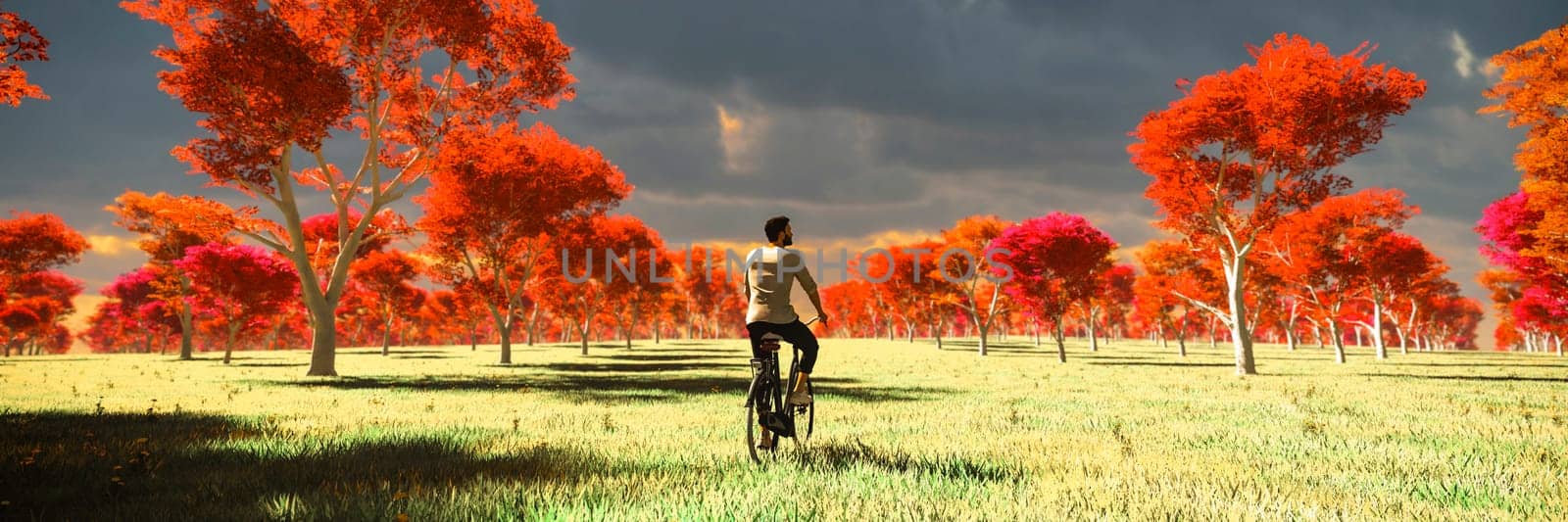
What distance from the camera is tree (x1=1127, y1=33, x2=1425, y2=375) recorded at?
2189 centimetres

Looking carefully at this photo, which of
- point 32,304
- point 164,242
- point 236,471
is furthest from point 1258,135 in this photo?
point 32,304

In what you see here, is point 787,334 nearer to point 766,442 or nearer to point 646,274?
point 766,442

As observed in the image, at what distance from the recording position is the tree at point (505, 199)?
2797 centimetres

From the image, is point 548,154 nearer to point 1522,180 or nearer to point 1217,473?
point 1217,473

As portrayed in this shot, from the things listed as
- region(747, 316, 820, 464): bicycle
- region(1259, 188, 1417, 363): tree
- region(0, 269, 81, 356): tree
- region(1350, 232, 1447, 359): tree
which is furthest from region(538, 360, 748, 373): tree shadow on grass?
region(0, 269, 81, 356): tree

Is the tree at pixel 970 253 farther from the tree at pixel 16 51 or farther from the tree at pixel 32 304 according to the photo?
the tree at pixel 32 304

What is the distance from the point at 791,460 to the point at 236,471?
464 cm

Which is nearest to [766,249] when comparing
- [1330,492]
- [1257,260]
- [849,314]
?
[1330,492]

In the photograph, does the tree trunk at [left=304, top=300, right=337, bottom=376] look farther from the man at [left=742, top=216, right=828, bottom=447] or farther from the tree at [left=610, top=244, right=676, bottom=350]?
the tree at [left=610, top=244, right=676, bottom=350]

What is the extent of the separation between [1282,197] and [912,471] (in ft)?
78.7

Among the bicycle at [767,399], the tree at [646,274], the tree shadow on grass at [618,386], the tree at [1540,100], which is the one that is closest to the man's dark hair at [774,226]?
the bicycle at [767,399]

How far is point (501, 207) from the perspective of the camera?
29281 mm

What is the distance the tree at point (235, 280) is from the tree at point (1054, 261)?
4065cm

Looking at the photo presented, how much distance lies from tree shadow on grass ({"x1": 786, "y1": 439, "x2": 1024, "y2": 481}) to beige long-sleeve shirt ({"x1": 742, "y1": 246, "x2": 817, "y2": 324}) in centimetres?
133
